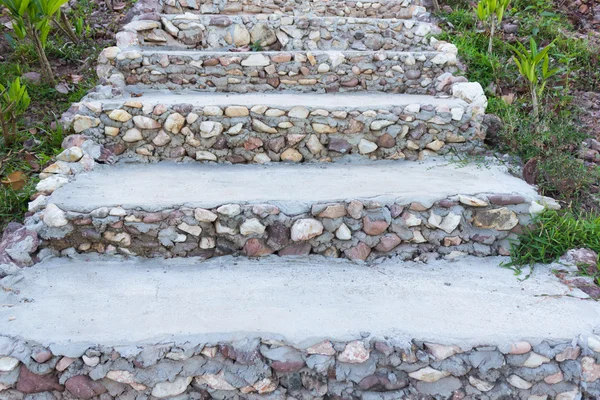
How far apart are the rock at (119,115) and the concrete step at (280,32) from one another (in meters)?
0.93

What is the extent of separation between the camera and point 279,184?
2443 millimetres

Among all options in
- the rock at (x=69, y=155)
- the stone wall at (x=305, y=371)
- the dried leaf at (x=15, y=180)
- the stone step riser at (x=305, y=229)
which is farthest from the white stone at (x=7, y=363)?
the rock at (x=69, y=155)

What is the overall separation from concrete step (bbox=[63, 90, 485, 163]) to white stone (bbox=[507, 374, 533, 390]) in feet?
4.74

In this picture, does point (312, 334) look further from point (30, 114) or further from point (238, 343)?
point (30, 114)

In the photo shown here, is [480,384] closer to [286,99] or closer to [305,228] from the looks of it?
[305,228]

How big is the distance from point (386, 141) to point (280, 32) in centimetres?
140

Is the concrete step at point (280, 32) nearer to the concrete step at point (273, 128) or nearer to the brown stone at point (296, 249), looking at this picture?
the concrete step at point (273, 128)

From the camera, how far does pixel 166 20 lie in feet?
11.4

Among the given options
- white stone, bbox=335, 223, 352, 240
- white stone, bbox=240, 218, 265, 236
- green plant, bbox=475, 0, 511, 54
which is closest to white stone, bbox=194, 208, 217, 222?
white stone, bbox=240, 218, 265, 236

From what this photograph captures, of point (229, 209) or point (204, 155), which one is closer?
point (229, 209)

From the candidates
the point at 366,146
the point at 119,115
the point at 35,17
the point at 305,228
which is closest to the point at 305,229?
the point at 305,228

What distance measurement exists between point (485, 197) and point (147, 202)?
1.58m

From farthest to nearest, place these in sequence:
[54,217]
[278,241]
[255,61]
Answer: [255,61] → [278,241] → [54,217]

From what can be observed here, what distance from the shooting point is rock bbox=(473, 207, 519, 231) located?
7.44 ft
